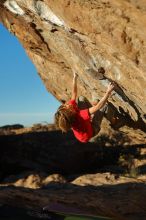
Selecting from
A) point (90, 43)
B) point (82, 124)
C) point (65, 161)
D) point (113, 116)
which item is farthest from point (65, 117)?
point (65, 161)

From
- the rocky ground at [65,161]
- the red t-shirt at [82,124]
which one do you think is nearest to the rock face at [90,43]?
the red t-shirt at [82,124]

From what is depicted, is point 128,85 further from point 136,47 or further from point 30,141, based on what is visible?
point 30,141

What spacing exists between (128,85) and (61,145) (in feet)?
37.4

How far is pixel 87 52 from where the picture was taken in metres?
7.45

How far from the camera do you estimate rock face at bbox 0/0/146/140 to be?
543cm

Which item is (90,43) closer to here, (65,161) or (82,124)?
(82,124)

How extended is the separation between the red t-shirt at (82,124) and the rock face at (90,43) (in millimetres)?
895

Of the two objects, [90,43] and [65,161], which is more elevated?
[90,43]

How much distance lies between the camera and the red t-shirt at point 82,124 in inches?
265

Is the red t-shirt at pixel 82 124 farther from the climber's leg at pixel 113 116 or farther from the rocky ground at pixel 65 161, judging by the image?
the rocky ground at pixel 65 161

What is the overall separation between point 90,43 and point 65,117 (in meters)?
1.27

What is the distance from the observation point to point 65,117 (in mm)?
6391

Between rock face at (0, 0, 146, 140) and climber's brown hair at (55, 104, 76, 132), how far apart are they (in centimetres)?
107

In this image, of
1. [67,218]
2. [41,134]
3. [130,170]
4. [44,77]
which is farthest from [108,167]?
[67,218]
